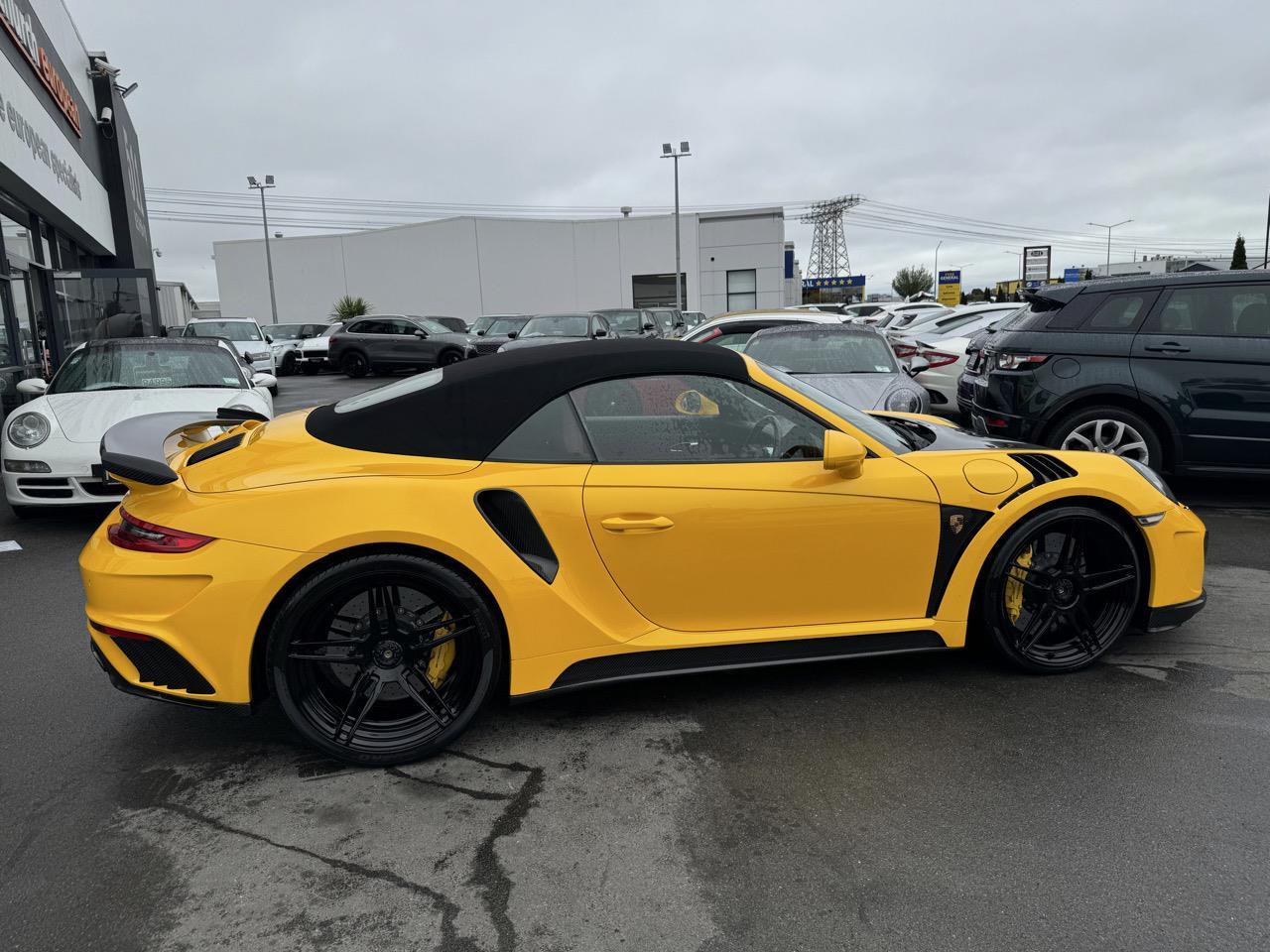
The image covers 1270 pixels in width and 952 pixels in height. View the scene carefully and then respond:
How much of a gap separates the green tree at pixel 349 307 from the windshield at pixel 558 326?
2710 cm

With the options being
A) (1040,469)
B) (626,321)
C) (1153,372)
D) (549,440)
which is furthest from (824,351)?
(626,321)

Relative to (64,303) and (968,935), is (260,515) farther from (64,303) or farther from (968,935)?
(64,303)

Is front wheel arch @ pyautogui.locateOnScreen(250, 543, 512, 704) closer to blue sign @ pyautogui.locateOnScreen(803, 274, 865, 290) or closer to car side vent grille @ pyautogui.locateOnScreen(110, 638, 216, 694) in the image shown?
car side vent grille @ pyautogui.locateOnScreen(110, 638, 216, 694)

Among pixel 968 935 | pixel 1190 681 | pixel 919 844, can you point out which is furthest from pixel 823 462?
pixel 1190 681

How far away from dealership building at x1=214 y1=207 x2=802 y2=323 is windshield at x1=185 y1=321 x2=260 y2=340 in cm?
2500

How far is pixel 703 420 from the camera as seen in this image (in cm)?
324

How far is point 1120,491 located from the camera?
343cm

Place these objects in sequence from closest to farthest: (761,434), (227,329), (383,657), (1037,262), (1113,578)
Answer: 1. (383,657)
2. (761,434)
3. (1113,578)
4. (227,329)
5. (1037,262)

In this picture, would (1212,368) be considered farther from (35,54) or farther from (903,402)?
(35,54)

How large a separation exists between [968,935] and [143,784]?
8.36 ft

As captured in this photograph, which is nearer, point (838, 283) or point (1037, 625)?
point (1037, 625)

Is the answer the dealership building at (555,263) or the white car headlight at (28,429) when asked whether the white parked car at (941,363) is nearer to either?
the white car headlight at (28,429)

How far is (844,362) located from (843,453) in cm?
532

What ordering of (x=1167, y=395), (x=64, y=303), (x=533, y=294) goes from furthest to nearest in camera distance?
(x=533, y=294)
(x=64, y=303)
(x=1167, y=395)
